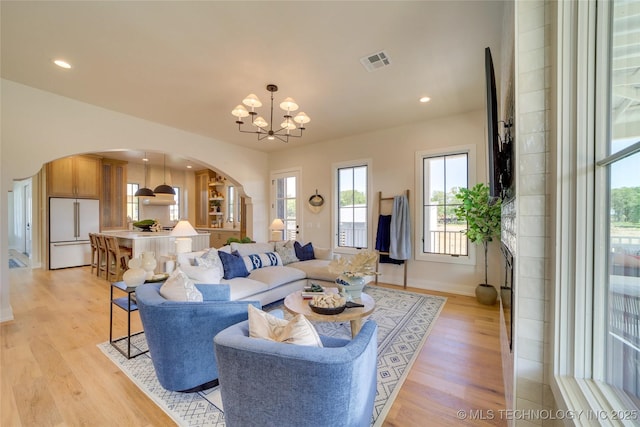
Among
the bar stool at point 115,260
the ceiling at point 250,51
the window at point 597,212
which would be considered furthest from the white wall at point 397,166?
the bar stool at point 115,260

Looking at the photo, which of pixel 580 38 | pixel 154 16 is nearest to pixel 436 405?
pixel 580 38

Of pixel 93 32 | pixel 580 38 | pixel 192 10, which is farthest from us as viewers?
pixel 93 32

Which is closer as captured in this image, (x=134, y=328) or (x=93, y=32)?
(x=93, y=32)

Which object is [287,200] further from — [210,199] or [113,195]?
[113,195]

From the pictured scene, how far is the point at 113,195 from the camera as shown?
6.97m

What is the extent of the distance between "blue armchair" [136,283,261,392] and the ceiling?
2.28 metres

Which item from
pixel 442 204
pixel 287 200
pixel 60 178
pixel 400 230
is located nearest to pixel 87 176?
pixel 60 178

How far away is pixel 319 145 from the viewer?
18.6 feet

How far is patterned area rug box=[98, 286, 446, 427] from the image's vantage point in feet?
5.48

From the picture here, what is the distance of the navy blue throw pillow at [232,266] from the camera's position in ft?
10.9

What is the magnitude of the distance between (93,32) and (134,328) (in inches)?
119

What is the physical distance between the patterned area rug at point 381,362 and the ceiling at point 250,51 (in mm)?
2942

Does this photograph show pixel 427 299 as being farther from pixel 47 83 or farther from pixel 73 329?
pixel 47 83

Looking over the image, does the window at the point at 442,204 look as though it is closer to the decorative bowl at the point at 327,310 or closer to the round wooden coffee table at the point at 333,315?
the round wooden coffee table at the point at 333,315
